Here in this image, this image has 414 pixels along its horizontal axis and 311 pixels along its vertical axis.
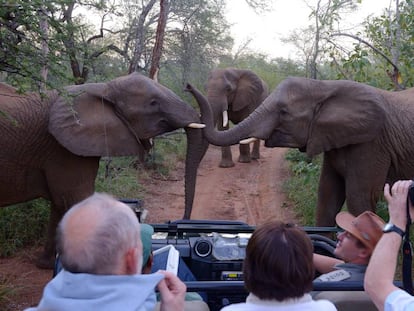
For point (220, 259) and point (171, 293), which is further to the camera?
point (220, 259)

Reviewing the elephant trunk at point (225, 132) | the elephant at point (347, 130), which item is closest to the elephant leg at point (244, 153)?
the elephant trunk at point (225, 132)

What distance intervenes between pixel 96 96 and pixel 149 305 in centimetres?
341

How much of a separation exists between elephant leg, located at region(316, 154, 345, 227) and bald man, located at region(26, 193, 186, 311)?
12.7ft

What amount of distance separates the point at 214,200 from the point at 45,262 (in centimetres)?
339

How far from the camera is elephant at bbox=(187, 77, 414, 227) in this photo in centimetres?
488

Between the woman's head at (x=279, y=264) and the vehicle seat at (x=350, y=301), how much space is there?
496 mm

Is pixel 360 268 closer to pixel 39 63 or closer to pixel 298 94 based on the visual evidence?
pixel 39 63

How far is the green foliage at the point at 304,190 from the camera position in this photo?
6809mm

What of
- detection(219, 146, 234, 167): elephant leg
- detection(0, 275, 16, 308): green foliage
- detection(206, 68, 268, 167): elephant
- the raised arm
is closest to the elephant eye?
detection(0, 275, 16, 308): green foliage

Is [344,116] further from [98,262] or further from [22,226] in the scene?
[98,262]

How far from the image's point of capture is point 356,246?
7.73 feet

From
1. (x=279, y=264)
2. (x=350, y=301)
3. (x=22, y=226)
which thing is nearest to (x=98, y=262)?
(x=279, y=264)

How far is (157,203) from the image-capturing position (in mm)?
7707

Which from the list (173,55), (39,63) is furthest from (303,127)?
(173,55)
